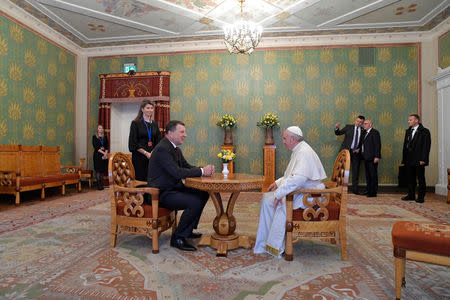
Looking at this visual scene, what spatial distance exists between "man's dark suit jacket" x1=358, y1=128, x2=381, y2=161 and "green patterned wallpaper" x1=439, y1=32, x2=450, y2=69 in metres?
2.70

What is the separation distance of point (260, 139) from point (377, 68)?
12.9 ft

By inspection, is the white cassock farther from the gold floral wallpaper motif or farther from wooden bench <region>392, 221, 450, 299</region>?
the gold floral wallpaper motif

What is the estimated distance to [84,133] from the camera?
9234 mm

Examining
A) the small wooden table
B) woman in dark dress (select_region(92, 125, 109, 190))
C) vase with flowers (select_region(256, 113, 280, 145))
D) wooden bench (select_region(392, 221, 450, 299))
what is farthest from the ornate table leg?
woman in dark dress (select_region(92, 125, 109, 190))

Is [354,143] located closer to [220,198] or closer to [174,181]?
[220,198]

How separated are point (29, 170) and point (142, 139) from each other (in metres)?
4.04

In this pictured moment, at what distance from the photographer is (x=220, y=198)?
3.18 m

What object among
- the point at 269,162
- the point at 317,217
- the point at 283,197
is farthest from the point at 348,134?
the point at 283,197

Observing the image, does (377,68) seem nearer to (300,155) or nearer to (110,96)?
(300,155)

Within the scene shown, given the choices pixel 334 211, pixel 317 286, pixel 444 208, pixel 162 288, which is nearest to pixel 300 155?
pixel 334 211

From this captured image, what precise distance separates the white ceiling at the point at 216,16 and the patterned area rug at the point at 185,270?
5.11 meters

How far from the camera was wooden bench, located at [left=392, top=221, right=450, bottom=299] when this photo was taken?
74.2 inches

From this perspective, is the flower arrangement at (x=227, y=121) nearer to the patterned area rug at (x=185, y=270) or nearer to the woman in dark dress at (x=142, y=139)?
the woman in dark dress at (x=142, y=139)

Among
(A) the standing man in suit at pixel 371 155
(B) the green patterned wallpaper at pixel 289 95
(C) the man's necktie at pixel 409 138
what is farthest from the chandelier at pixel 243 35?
(C) the man's necktie at pixel 409 138
